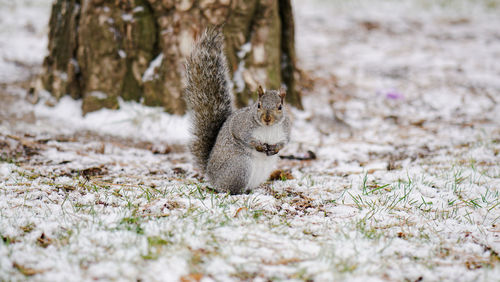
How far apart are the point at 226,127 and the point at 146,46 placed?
139cm

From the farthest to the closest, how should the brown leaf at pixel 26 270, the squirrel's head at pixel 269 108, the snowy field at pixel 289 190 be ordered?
1. the squirrel's head at pixel 269 108
2. the snowy field at pixel 289 190
3. the brown leaf at pixel 26 270

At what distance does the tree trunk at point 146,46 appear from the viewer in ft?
10.9

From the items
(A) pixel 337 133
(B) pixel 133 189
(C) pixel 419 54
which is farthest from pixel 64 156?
(C) pixel 419 54

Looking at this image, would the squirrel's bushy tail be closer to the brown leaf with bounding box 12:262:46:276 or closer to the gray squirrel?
the gray squirrel

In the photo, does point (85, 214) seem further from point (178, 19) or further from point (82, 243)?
point (178, 19)

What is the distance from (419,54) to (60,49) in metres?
4.42

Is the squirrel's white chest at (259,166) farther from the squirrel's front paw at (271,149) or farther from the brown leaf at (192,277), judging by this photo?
the brown leaf at (192,277)

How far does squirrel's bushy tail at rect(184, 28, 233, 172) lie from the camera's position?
7.95ft

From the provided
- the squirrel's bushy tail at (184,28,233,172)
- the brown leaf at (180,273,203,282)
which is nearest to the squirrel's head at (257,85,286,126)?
the squirrel's bushy tail at (184,28,233,172)

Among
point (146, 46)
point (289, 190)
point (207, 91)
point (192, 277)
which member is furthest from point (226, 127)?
point (146, 46)

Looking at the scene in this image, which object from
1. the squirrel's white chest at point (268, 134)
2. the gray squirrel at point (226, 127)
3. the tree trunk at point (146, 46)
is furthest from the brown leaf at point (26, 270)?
the tree trunk at point (146, 46)

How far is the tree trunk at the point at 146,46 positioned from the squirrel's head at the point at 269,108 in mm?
1249

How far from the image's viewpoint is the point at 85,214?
1825 millimetres

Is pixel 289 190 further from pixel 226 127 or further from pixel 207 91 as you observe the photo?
pixel 207 91
